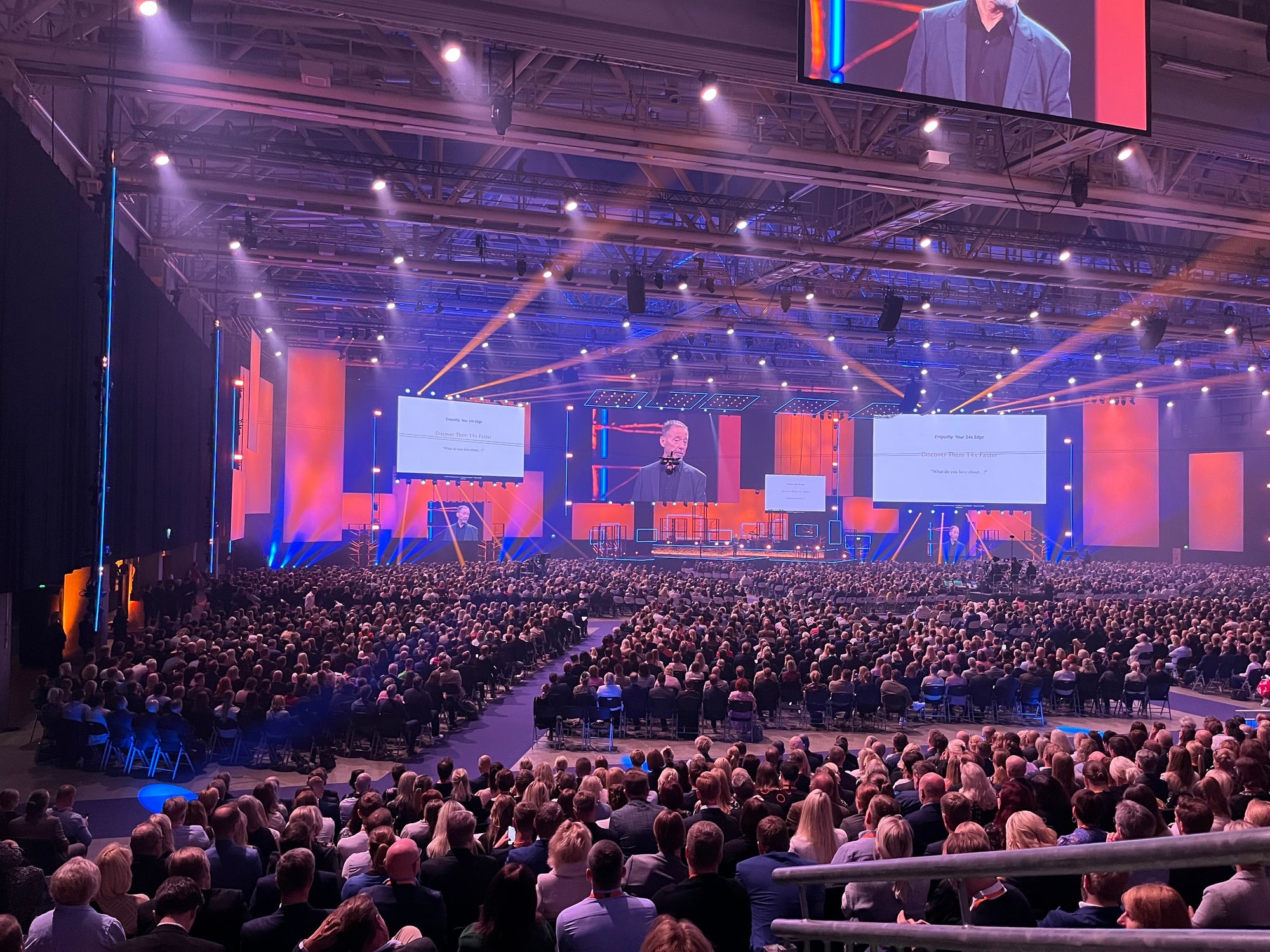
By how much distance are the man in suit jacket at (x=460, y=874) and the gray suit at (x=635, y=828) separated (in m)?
1.03

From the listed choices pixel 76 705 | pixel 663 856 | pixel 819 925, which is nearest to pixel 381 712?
pixel 76 705

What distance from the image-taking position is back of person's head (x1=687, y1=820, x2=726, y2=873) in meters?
4.43

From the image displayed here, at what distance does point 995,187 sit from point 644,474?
30.1 m

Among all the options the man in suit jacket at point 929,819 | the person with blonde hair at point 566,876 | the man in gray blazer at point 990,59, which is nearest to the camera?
the person with blonde hair at point 566,876

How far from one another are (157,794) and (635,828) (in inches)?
275

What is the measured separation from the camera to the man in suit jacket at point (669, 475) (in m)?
43.7

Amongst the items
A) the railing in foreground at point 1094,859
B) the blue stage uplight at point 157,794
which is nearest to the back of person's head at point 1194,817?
the railing in foreground at point 1094,859

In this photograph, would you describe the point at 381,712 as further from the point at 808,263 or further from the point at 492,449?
the point at 492,449

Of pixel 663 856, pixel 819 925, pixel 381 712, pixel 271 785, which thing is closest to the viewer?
pixel 819 925

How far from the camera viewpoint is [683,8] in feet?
32.0

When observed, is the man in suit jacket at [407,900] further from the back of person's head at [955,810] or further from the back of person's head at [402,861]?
the back of person's head at [955,810]

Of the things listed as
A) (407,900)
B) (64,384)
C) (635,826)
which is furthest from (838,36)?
(64,384)

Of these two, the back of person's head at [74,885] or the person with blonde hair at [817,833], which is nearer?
the back of person's head at [74,885]

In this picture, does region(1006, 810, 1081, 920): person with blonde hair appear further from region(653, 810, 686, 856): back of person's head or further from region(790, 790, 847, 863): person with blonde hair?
region(653, 810, 686, 856): back of person's head
